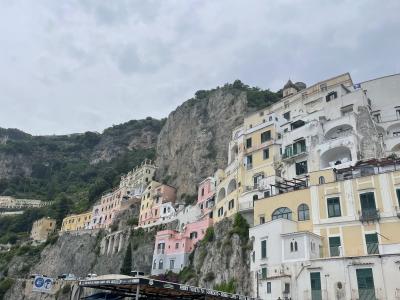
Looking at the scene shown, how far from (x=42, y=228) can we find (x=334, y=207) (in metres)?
92.3

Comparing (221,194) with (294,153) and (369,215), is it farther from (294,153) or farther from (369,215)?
(369,215)

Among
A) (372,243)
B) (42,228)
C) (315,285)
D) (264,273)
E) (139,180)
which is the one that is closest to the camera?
(315,285)

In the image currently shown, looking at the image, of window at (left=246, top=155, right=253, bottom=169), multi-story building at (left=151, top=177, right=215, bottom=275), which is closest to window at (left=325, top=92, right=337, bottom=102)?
window at (left=246, top=155, right=253, bottom=169)

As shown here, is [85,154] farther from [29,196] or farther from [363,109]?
[363,109]

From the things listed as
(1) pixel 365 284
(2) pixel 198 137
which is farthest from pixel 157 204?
(1) pixel 365 284

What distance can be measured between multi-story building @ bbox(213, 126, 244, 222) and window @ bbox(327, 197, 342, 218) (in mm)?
14771

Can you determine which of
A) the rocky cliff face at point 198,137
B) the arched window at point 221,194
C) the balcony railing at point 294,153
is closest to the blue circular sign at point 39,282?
the balcony railing at point 294,153

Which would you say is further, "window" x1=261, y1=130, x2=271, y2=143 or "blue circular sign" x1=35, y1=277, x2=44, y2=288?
"window" x1=261, y1=130, x2=271, y2=143

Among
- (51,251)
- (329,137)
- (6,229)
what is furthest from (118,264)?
(6,229)

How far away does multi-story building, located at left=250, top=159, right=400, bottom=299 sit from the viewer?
3072 centimetres

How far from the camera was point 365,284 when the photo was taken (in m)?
30.2

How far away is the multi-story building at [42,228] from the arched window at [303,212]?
86305mm

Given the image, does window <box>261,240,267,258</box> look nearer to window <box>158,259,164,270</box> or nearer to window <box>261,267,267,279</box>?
window <box>261,267,267,279</box>

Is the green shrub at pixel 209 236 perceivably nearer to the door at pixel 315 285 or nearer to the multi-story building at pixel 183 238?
the multi-story building at pixel 183 238
